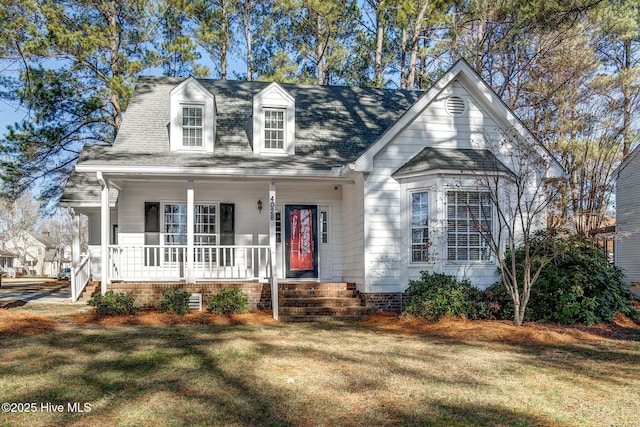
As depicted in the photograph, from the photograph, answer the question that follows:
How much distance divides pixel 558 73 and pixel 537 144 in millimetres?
10987

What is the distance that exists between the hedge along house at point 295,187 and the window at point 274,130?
30 mm

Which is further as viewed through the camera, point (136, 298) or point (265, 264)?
point (265, 264)

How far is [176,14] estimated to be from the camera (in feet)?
75.0

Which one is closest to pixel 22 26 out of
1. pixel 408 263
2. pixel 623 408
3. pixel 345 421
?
pixel 408 263

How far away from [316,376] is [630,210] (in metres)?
19.1

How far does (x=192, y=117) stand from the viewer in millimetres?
14094

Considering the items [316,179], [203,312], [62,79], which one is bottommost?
[203,312]

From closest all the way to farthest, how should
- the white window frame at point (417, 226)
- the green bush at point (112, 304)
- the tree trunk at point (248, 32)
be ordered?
1. the green bush at point (112, 304)
2. the white window frame at point (417, 226)
3. the tree trunk at point (248, 32)

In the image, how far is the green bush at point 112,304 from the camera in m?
10.9

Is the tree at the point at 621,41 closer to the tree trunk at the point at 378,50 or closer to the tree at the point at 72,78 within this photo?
the tree trunk at the point at 378,50

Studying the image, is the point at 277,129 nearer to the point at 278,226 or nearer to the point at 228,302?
the point at 278,226

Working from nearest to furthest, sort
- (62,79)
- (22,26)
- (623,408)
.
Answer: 1. (623,408)
2. (22,26)
3. (62,79)

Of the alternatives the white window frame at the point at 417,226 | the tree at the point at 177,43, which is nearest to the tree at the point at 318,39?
the tree at the point at 177,43

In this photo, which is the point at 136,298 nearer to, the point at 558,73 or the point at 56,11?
the point at 56,11
